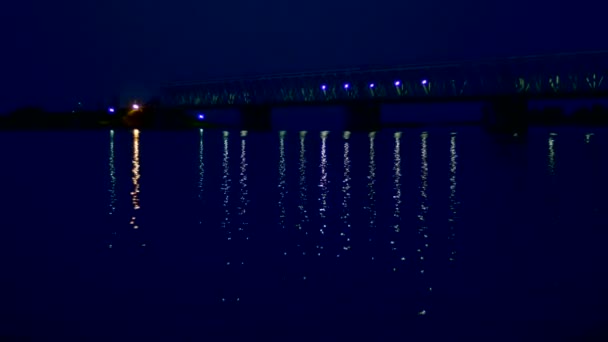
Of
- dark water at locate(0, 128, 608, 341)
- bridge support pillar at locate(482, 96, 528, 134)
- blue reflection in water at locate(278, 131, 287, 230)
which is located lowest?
dark water at locate(0, 128, 608, 341)

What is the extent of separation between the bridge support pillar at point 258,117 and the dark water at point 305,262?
126678 millimetres

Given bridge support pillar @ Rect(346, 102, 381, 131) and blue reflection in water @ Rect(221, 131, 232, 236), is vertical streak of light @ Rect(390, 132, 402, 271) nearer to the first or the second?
blue reflection in water @ Rect(221, 131, 232, 236)

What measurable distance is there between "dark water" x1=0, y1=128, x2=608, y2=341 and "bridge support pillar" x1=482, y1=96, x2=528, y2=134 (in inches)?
3610

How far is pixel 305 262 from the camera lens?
55.6 feet

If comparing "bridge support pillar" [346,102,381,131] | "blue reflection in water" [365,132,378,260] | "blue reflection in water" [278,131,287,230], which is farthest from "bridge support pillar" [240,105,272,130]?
"blue reflection in water" [365,132,378,260]

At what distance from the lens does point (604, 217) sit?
77.9 ft

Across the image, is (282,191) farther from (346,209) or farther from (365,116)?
(365,116)

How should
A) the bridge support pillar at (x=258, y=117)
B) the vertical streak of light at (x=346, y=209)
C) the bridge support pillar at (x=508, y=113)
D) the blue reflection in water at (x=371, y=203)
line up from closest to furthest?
the vertical streak of light at (x=346, y=209), the blue reflection in water at (x=371, y=203), the bridge support pillar at (x=508, y=113), the bridge support pillar at (x=258, y=117)

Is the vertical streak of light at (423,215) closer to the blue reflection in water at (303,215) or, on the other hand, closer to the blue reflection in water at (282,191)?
the blue reflection in water at (303,215)

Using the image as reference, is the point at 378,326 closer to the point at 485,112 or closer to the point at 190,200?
the point at 190,200

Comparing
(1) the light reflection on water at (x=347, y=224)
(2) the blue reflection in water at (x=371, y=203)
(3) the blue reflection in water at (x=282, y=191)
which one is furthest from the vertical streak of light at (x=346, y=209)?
(3) the blue reflection in water at (x=282, y=191)

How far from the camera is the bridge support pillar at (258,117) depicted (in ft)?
527

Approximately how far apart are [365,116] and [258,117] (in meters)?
24.5

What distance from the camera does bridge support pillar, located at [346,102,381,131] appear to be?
143750 mm
